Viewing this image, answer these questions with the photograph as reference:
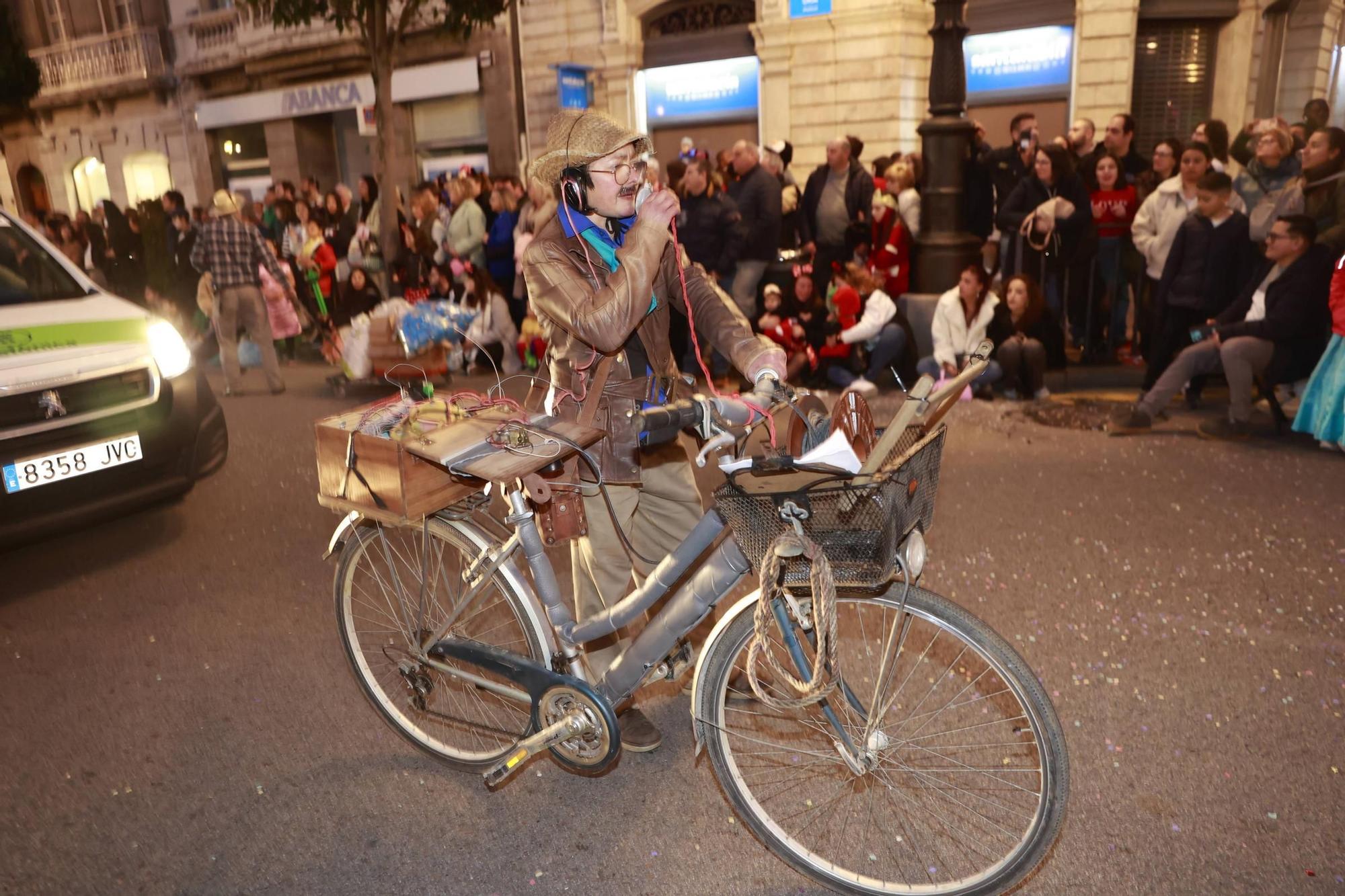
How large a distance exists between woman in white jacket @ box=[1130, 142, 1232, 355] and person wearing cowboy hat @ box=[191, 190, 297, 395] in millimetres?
8106

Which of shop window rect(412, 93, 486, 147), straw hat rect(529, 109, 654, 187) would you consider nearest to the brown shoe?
straw hat rect(529, 109, 654, 187)

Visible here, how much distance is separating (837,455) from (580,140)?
122 cm

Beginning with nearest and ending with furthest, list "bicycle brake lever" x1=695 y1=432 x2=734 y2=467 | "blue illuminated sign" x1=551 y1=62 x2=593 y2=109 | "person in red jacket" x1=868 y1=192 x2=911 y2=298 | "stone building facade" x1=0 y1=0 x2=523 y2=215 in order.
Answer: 1. "bicycle brake lever" x1=695 y1=432 x2=734 y2=467
2. "person in red jacket" x1=868 y1=192 x2=911 y2=298
3. "blue illuminated sign" x1=551 y1=62 x2=593 y2=109
4. "stone building facade" x1=0 y1=0 x2=523 y2=215

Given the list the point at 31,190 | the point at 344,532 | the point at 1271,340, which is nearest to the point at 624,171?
the point at 344,532

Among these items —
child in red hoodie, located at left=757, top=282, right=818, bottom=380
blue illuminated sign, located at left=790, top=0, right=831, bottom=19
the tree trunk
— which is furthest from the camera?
blue illuminated sign, located at left=790, top=0, right=831, bottom=19

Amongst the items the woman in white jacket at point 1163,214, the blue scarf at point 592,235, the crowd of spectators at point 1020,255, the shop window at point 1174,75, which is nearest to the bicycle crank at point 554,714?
the blue scarf at point 592,235

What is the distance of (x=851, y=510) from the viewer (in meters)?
2.13

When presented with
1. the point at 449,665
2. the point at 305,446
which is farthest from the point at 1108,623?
the point at 305,446

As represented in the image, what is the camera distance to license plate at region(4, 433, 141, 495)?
4.66 m

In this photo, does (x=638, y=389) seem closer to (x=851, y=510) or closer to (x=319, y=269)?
(x=851, y=510)

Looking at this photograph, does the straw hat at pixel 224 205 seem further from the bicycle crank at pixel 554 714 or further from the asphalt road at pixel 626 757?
the bicycle crank at pixel 554 714

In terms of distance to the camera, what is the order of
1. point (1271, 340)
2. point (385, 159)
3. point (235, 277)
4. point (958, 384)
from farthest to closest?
point (385, 159)
point (235, 277)
point (1271, 340)
point (958, 384)

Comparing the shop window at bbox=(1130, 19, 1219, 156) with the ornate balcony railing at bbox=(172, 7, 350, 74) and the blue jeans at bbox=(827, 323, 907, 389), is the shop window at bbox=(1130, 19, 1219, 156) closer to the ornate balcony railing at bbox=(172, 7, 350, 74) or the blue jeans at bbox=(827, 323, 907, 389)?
the blue jeans at bbox=(827, 323, 907, 389)

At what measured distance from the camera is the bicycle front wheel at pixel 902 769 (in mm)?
2338
